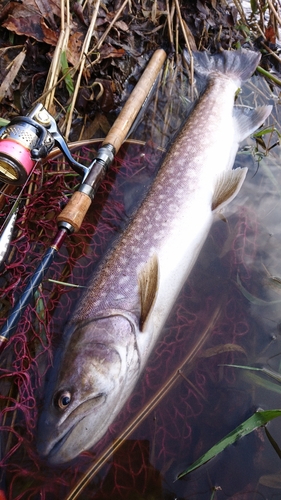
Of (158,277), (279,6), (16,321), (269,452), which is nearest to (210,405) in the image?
(269,452)

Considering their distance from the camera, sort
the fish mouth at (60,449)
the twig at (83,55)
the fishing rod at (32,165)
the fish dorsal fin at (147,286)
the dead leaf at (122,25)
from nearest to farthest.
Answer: the fish mouth at (60,449)
the fishing rod at (32,165)
the fish dorsal fin at (147,286)
the twig at (83,55)
the dead leaf at (122,25)

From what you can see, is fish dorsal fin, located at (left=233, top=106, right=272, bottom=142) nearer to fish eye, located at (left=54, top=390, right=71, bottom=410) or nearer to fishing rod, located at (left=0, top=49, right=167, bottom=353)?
fishing rod, located at (left=0, top=49, right=167, bottom=353)

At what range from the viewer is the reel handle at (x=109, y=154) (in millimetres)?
2504

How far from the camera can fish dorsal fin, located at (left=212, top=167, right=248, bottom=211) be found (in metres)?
3.09

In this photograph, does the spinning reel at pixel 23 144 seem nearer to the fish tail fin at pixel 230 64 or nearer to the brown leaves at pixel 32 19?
the brown leaves at pixel 32 19

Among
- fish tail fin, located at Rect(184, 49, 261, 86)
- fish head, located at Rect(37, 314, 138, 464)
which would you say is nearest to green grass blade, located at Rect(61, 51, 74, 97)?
fish tail fin, located at Rect(184, 49, 261, 86)

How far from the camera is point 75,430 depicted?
84.3 inches

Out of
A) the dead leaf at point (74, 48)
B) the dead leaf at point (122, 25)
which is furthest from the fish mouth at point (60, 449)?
the dead leaf at point (122, 25)

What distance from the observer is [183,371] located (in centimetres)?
264

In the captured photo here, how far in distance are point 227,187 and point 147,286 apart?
111cm

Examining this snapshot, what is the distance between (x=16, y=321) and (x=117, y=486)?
1.08 metres

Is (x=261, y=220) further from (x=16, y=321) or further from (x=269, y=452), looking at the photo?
(x=16, y=321)

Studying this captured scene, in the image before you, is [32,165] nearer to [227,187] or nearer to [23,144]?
[23,144]

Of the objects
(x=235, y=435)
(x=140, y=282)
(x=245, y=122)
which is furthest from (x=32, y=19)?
(x=235, y=435)
